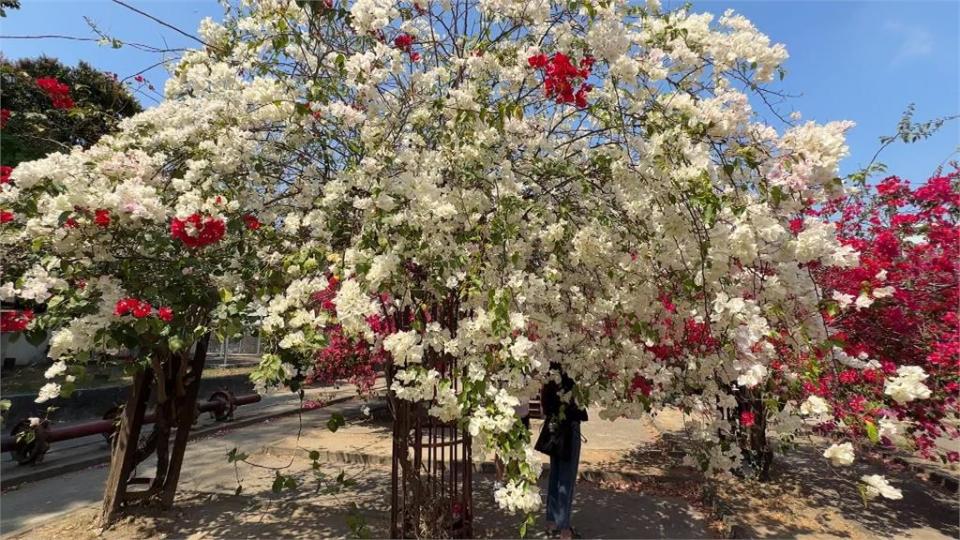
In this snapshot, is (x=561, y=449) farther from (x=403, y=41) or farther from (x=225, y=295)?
(x=403, y=41)

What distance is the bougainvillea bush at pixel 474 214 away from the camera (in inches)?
104

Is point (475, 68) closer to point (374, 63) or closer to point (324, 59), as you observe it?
point (374, 63)

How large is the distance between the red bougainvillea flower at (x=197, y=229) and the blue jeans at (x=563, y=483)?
2.78 m

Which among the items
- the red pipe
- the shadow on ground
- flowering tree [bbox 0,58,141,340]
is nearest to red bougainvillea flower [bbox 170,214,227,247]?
flowering tree [bbox 0,58,141,340]

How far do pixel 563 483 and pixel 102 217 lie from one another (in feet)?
11.4

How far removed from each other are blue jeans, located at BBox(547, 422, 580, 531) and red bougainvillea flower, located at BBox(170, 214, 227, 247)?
2.78 m

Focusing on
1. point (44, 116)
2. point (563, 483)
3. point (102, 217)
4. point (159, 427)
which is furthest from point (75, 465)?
point (563, 483)

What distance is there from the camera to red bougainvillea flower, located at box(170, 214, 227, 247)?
9.24ft

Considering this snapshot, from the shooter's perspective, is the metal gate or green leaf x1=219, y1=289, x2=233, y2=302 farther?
the metal gate

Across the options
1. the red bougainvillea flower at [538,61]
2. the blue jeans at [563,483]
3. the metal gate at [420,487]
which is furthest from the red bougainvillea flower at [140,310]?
the blue jeans at [563,483]

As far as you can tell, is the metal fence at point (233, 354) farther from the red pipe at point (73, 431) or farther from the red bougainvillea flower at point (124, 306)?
the red bougainvillea flower at point (124, 306)

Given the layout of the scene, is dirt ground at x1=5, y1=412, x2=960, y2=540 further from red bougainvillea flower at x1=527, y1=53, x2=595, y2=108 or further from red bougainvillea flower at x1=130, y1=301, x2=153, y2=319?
red bougainvillea flower at x1=527, y1=53, x2=595, y2=108

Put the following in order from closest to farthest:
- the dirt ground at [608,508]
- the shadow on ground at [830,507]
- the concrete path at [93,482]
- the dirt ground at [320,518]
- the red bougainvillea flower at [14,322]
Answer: the red bougainvillea flower at [14,322], the dirt ground at [320,518], the dirt ground at [608,508], the concrete path at [93,482], the shadow on ground at [830,507]

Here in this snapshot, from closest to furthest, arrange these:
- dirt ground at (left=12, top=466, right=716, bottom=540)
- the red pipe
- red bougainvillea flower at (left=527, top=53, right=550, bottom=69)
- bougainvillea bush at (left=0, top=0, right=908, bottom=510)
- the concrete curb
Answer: bougainvillea bush at (left=0, top=0, right=908, bottom=510) < red bougainvillea flower at (left=527, top=53, right=550, bottom=69) < dirt ground at (left=12, top=466, right=716, bottom=540) < the concrete curb < the red pipe
